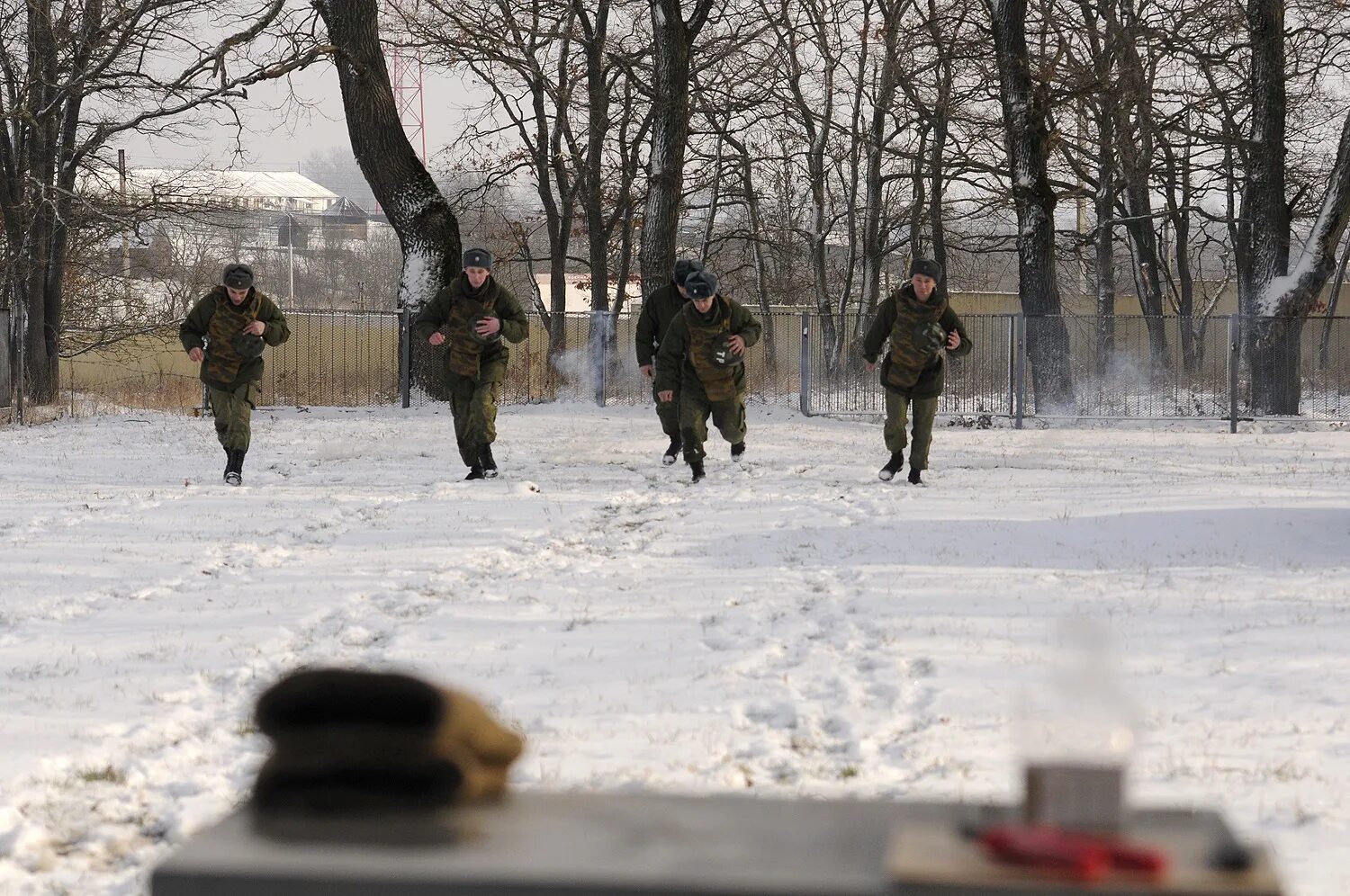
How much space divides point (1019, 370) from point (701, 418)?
27.9ft

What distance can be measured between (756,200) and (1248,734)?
34.8 m

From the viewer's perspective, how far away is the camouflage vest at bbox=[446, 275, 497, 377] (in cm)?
1266

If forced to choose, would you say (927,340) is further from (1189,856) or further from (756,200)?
(756,200)

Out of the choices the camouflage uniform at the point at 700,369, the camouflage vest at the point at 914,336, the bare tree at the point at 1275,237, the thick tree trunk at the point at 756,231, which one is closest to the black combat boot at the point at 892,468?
the camouflage vest at the point at 914,336

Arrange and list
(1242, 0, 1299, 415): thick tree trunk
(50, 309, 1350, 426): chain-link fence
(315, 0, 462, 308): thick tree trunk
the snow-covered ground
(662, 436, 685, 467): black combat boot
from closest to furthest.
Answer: the snow-covered ground
(662, 436, 685, 467): black combat boot
(50, 309, 1350, 426): chain-link fence
(315, 0, 462, 308): thick tree trunk
(1242, 0, 1299, 415): thick tree trunk

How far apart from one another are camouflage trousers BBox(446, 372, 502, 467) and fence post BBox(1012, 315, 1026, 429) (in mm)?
9726

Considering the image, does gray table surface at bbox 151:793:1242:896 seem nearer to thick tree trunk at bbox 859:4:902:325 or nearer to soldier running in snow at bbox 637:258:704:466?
soldier running in snow at bbox 637:258:704:466

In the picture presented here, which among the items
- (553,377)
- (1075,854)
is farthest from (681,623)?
(553,377)

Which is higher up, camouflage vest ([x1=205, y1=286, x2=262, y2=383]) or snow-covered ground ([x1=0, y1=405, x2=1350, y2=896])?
camouflage vest ([x1=205, y1=286, x2=262, y2=383])

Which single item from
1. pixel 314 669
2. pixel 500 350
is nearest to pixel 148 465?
pixel 500 350

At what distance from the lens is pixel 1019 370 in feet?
68.5

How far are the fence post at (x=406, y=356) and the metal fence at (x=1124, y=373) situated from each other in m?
5.60

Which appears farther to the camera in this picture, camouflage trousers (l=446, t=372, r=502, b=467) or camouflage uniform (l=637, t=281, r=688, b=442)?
camouflage uniform (l=637, t=281, r=688, b=442)

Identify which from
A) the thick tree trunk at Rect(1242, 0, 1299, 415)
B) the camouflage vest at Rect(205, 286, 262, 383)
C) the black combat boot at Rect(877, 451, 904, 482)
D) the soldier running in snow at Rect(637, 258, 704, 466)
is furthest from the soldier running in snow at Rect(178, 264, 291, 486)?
the thick tree trunk at Rect(1242, 0, 1299, 415)
